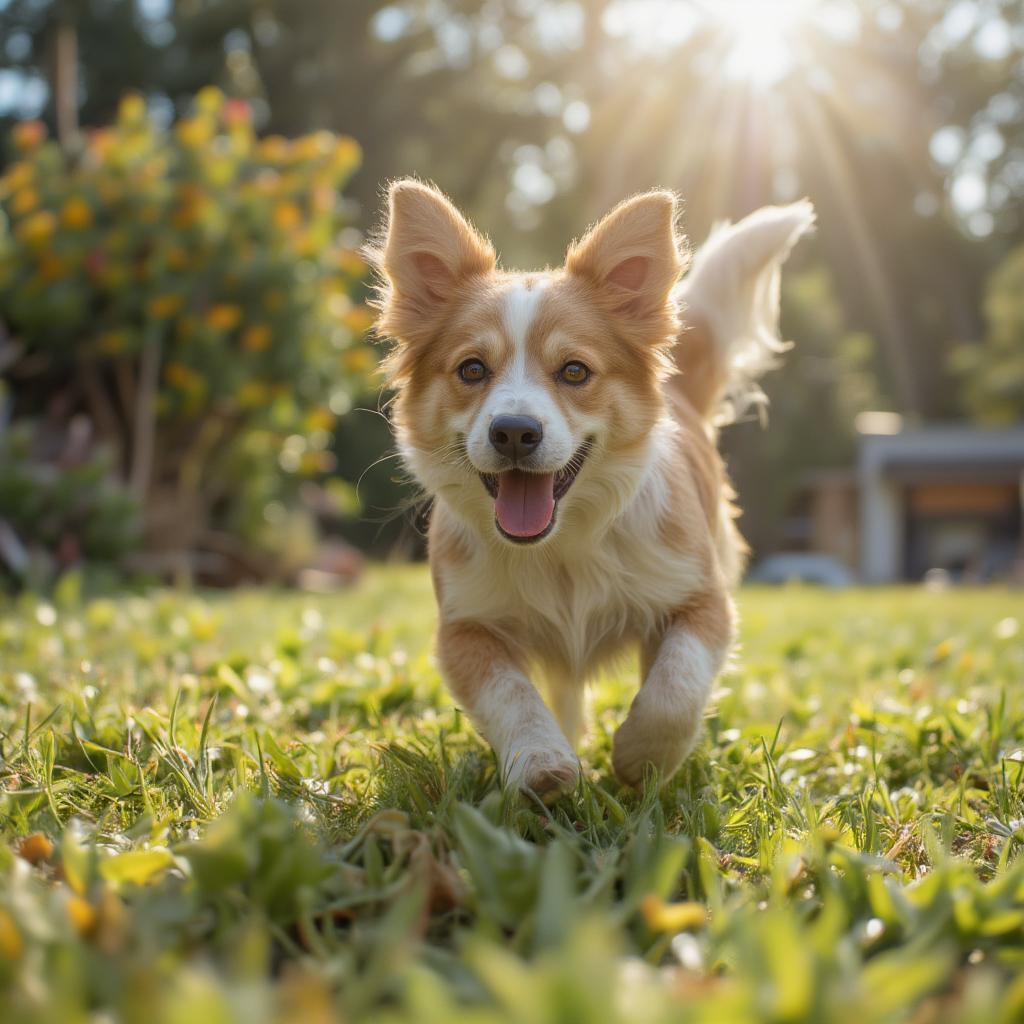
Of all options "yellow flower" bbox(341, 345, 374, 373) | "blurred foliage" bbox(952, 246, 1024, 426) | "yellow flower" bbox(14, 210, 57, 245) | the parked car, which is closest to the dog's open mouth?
"yellow flower" bbox(14, 210, 57, 245)

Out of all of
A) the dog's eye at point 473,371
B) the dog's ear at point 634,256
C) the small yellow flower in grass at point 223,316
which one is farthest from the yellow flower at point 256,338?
the dog's eye at point 473,371

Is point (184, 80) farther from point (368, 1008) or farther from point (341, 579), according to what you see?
point (368, 1008)

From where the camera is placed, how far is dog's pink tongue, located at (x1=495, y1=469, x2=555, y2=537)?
10.4 feet

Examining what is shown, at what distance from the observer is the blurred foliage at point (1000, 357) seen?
104 ft

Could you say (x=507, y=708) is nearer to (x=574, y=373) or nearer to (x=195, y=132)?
(x=574, y=373)

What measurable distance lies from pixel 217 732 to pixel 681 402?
217 cm

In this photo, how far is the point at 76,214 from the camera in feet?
28.0

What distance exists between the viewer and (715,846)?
2.37 meters

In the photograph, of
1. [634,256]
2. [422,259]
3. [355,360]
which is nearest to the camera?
[634,256]

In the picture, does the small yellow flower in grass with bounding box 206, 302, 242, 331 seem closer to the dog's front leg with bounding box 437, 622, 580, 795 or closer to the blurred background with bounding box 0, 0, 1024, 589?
the blurred background with bounding box 0, 0, 1024, 589

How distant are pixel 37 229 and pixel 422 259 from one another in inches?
229

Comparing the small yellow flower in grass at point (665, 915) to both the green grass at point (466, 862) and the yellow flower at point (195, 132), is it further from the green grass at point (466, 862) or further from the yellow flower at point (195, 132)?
the yellow flower at point (195, 132)

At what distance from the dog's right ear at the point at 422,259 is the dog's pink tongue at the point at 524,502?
0.70 meters

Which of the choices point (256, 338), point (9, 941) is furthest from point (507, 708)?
point (256, 338)
